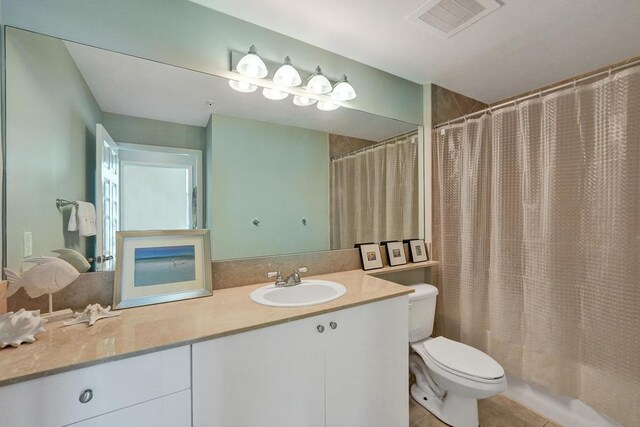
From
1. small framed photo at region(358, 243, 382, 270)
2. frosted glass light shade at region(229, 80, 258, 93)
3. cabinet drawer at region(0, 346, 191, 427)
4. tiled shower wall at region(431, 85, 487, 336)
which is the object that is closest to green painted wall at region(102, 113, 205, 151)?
frosted glass light shade at region(229, 80, 258, 93)

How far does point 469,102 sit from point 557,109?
93cm

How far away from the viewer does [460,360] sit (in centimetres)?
151

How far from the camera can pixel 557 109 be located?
1.53m

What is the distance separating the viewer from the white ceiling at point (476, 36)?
1341 mm

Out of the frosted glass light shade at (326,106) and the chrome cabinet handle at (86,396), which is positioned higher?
the frosted glass light shade at (326,106)

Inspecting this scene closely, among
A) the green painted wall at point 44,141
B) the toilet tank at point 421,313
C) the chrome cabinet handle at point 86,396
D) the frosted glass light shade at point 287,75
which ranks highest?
the frosted glass light shade at point 287,75

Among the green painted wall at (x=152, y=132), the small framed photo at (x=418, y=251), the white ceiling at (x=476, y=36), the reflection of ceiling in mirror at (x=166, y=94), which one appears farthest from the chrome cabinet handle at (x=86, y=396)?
the small framed photo at (x=418, y=251)

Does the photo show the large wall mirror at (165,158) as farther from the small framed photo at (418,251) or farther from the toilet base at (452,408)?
the toilet base at (452,408)

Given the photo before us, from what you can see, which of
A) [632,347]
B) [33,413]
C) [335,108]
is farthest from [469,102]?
[33,413]

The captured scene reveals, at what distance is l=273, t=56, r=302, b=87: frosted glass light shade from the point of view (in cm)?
146

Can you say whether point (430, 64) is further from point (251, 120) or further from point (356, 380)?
point (356, 380)

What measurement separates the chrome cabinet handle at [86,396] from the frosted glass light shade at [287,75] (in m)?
1.53

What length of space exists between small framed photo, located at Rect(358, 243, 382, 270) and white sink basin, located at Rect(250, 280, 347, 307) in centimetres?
43

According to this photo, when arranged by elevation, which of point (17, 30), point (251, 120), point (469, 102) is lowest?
Result: point (251, 120)
